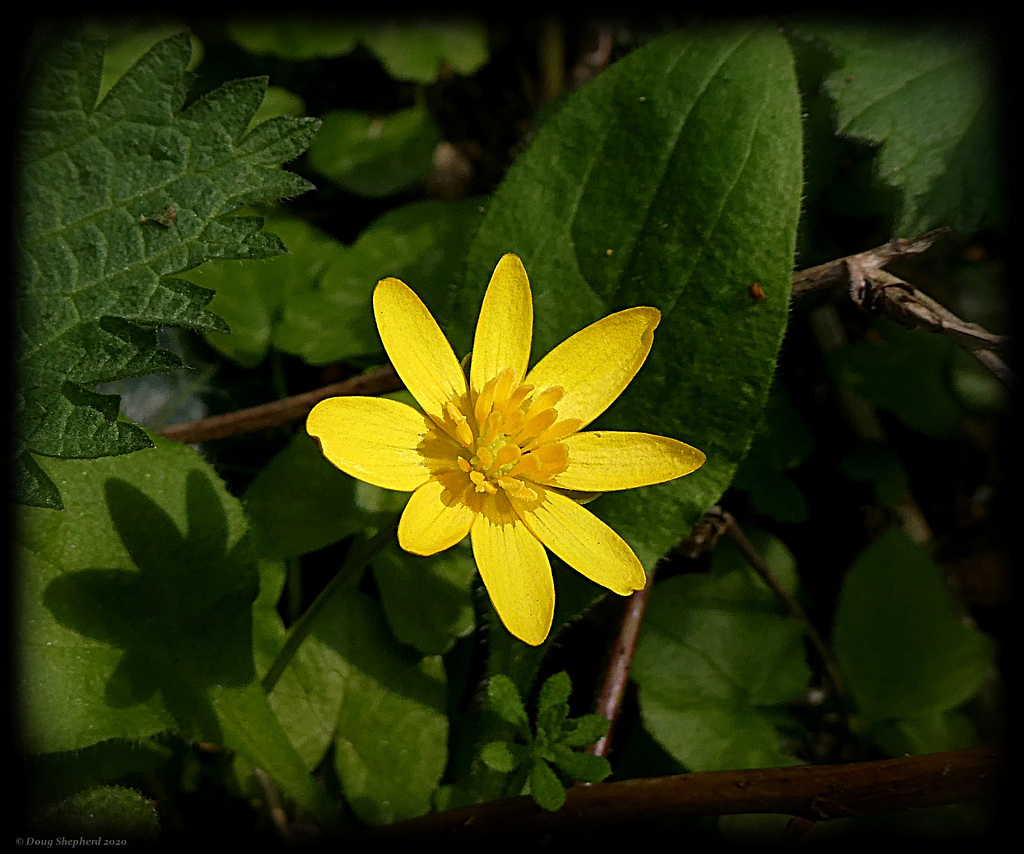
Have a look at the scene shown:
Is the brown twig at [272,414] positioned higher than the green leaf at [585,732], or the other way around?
Answer: the brown twig at [272,414]

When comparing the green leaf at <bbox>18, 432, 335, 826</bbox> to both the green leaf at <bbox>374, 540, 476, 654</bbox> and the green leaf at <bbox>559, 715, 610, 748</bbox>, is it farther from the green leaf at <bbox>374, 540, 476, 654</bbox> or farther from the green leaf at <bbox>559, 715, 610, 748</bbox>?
the green leaf at <bbox>559, 715, 610, 748</bbox>

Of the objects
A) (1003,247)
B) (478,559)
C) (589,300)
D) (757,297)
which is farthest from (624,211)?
(1003,247)

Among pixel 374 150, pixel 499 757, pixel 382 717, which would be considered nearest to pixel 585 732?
pixel 499 757

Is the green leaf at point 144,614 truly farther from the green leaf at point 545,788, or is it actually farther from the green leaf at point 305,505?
the green leaf at point 545,788

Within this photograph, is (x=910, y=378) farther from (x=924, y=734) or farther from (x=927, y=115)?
(x=924, y=734)

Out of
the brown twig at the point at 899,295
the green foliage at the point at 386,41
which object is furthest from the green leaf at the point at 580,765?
the green foliage at the point at 386,41

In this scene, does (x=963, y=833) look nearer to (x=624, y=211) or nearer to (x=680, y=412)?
(x=680, y=412)

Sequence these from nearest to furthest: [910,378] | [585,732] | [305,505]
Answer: [585,732] → [305,505] → [910,378]
